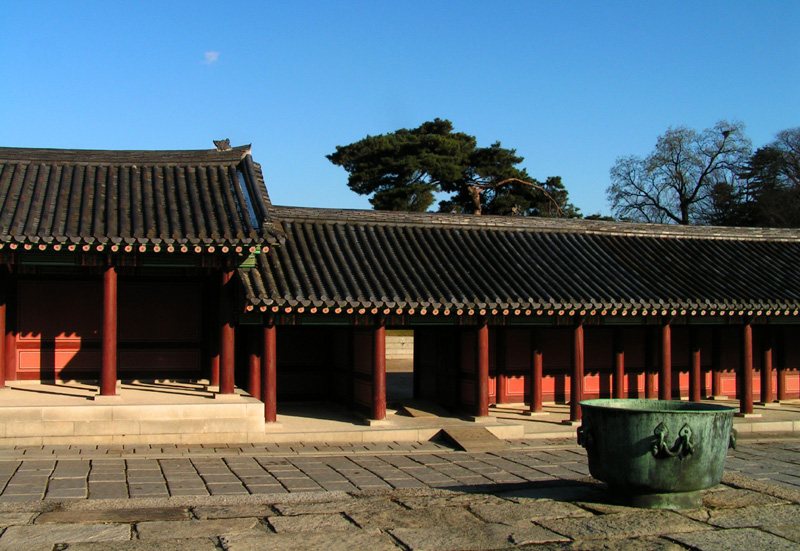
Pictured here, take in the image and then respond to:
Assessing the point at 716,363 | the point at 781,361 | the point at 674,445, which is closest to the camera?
the point at 674,445

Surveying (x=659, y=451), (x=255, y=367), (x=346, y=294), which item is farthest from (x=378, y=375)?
(x=659, y=451)

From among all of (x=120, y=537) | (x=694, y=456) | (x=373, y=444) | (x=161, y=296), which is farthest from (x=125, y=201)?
(x=694, y=456)

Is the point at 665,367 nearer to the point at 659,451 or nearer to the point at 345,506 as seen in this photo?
the point at 659,451

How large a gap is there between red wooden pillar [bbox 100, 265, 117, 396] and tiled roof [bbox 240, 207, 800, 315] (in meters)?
2.03

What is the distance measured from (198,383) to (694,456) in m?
9.74

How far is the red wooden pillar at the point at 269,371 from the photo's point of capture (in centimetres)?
1268

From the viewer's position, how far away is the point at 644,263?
52.0 ft

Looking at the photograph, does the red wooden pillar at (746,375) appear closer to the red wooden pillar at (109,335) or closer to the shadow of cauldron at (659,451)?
the shadow of cauldron at (659,451)

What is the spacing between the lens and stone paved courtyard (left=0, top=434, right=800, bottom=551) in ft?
21.4

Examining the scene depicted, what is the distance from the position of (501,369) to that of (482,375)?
2.18 metres

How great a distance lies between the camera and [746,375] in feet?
50.3

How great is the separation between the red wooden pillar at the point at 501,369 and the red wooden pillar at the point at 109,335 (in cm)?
742

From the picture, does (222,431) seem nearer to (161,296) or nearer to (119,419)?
(119,419)

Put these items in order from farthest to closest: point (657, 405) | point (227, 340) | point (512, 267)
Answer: point (512, 267) < point (227, 340) < point (657, 405)
